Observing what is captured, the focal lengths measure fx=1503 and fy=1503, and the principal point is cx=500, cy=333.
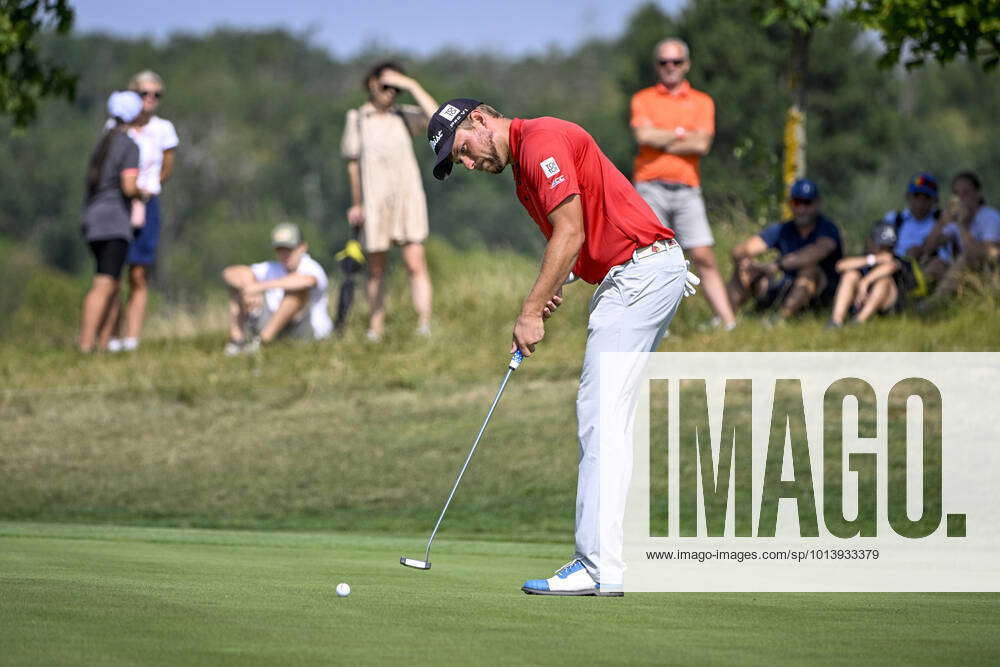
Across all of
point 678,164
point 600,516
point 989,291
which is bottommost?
point 600,516

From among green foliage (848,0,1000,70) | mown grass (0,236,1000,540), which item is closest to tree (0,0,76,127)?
mown grass (0,236,1000,540)

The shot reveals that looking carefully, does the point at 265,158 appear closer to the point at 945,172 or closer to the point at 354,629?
the point at 945,172

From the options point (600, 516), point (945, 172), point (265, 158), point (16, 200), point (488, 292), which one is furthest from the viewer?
point (265, 158)

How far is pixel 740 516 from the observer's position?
9742mm

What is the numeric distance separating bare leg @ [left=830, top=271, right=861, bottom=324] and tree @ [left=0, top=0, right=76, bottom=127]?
726 cm

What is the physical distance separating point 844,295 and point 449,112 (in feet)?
21.8

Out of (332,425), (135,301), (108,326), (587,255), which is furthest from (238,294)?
(587,255)

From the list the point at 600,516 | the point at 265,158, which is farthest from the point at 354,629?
the point at 265,158

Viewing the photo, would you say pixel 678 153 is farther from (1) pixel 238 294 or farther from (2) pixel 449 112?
(2) pixel 449 112

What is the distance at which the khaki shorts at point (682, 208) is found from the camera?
39.4ft

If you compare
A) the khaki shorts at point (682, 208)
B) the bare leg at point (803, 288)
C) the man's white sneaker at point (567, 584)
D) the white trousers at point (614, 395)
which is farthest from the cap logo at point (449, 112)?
the bare leg at point (803, 288)

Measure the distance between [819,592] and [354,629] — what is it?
2.16m

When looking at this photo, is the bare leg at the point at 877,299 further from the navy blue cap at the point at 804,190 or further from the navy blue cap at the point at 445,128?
the navy blue cap at the point at 445,128

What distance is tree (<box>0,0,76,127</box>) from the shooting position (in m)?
13.4
